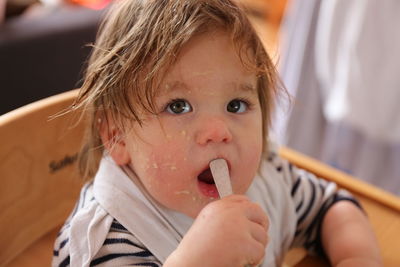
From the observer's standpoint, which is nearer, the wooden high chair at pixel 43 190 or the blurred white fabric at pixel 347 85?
the wooden high chair at pixel 43 190

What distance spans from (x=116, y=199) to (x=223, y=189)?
142 mm

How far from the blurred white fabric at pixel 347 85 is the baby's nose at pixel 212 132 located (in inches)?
28.5

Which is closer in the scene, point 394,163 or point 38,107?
point 38,107

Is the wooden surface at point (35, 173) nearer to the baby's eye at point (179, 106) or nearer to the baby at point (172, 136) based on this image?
the baby at point (172, 136)

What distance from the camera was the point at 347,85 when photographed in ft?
4.58

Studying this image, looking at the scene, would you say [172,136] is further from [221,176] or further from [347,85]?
[347,85]

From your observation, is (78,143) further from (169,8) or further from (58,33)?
(58,33)

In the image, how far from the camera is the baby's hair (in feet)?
1.71

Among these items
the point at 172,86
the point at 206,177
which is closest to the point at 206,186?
the point at 206,177

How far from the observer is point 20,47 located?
1.49 metres

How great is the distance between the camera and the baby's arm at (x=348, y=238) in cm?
63

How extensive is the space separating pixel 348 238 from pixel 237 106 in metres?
0.25

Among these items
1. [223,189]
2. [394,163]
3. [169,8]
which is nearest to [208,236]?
[223,189]

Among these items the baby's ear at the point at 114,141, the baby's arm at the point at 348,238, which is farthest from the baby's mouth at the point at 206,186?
the baby's arm at the point at 348,238
